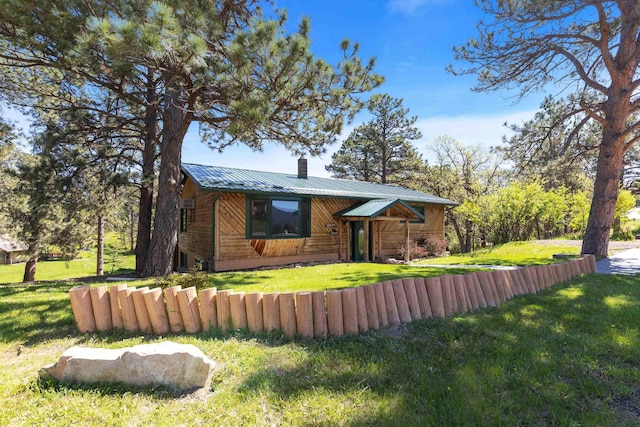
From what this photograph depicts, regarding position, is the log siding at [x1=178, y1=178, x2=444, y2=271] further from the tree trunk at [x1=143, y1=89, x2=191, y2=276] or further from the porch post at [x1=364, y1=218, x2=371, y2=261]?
the tree trunk at [x1=143, y1=89, x2=191, y2=276]

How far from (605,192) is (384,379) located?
1100 cm

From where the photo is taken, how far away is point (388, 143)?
2611 cm

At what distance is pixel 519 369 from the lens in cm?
283

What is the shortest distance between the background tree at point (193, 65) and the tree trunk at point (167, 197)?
3 cm

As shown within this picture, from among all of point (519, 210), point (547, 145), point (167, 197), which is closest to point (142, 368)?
point (167, 197)

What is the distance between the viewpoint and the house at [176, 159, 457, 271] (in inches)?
400

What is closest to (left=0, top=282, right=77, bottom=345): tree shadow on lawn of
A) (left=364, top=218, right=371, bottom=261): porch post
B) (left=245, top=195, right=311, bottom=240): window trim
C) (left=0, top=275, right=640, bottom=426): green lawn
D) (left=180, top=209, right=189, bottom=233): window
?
(left=0, top=275, right=640, bottom=426): green lawn

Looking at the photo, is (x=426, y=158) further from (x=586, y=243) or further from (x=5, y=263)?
(x=5, y=263)

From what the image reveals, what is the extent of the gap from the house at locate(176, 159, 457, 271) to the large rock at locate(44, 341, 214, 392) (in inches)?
240

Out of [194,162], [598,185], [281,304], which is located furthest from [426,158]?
[281,304]

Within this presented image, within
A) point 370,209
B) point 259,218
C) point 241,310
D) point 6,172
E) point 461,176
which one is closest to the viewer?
point 241,310

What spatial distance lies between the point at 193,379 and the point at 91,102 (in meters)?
11.2

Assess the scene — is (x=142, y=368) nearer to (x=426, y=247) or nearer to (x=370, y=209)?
(x=370, y=209)

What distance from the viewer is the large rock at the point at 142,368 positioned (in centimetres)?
261
